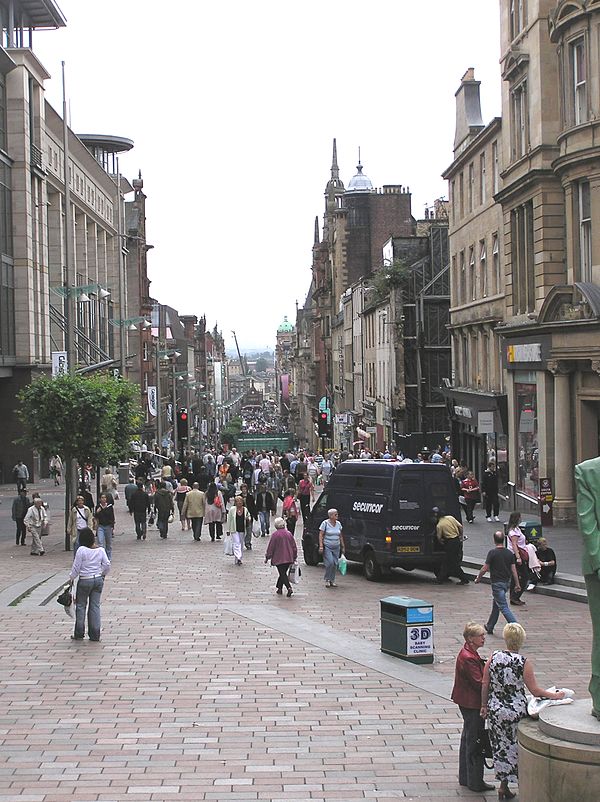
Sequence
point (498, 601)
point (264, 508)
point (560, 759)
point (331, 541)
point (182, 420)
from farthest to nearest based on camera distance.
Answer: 1. point (182, 420)
2. point (264, 508)
3. point (331, 541)
4. point (498, 601)
5. point (560, 759)

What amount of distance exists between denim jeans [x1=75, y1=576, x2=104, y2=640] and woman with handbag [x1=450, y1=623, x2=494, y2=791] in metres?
6.89

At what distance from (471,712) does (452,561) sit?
12.6 m

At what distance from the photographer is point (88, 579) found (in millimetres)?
15148

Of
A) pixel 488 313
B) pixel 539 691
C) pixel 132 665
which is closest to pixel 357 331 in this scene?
pixel 488 313

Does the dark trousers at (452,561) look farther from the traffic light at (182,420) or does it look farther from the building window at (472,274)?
the traffic light at (182,420)

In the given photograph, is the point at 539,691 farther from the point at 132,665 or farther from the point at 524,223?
the point at 524,223

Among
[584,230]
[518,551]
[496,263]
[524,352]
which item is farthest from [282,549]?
[496,263]

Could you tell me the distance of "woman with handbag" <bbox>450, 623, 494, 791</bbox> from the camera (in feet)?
30.2

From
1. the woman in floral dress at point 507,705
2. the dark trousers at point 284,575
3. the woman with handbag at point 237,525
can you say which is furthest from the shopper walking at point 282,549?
the woman in floral dress at point 507,705

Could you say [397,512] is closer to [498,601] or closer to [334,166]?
[498,601]

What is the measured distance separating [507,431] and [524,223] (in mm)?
6707

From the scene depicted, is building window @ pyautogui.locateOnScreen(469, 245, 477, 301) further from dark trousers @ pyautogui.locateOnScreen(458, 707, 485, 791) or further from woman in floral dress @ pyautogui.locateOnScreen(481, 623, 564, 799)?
woman in floral dress @ pyautogui.locateOnScreen(481, 623, 564, 799)

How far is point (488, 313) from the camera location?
3847 centimetres

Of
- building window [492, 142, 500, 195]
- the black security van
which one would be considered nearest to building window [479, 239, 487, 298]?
building window [492, 142, 500, 195]
